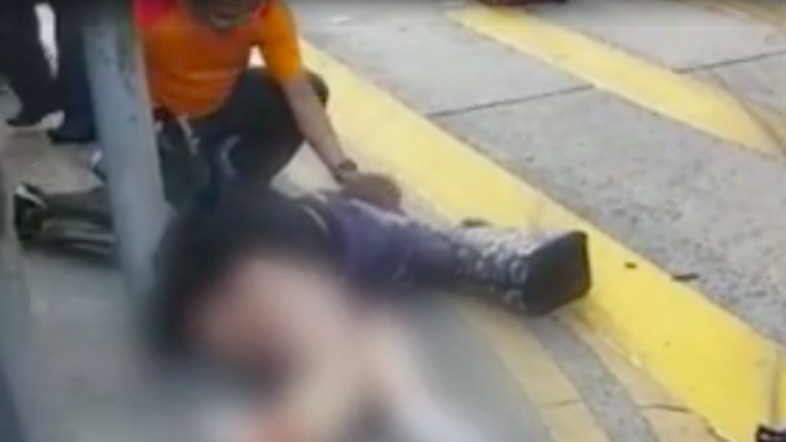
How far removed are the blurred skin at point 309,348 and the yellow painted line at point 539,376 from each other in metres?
0.12

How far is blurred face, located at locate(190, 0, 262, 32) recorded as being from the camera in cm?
67

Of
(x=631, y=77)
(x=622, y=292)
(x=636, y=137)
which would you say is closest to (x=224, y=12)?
(x=622, y=292)

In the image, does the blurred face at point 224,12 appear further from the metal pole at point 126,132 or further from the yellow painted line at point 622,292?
the yellow painted line at point 622,292

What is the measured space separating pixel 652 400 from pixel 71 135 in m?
0.40

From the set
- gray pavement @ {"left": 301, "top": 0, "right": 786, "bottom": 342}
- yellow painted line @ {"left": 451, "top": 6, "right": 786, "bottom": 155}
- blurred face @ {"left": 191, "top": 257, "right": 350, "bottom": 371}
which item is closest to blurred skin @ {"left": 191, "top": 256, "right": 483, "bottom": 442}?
Result: blurred face @ {"left": 191, "top": 257, "right": 350, "bottom": 371}

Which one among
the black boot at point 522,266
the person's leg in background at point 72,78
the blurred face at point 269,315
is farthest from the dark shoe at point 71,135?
the black boot at point 522,266

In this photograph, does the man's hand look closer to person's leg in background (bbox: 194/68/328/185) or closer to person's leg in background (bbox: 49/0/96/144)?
person's leg in background (bbox: 194/68/328/185)

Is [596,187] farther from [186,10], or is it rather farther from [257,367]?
[186,10]

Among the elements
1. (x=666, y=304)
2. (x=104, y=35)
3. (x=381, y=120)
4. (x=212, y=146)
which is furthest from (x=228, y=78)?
(x=381, y=120)

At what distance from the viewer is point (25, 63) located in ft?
2.69

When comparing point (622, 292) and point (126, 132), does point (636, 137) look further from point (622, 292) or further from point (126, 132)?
point (126, 132)

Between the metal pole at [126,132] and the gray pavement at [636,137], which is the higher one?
the metal pole at [126,132]

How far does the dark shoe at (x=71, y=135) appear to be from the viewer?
2.87 ft

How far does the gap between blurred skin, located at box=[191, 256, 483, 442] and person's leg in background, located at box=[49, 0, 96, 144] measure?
108 millimetres
